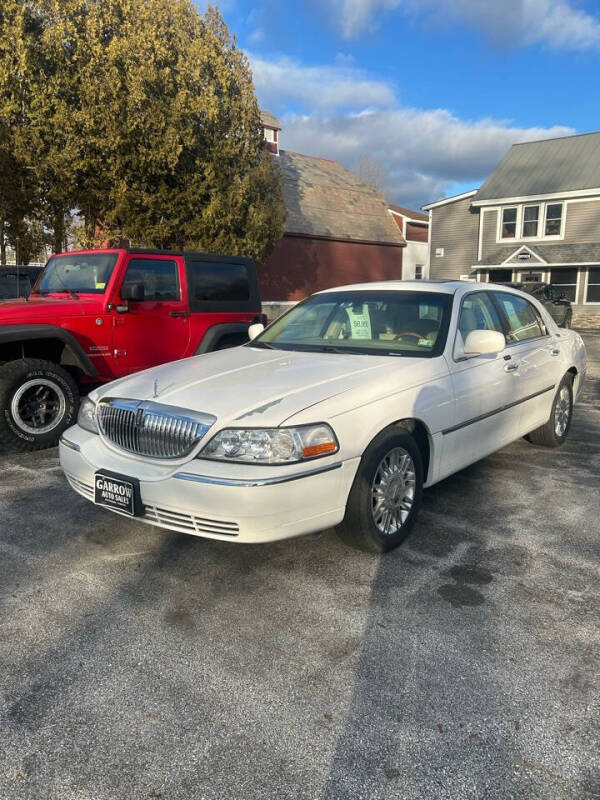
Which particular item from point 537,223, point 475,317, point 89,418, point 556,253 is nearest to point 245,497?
point 89,418

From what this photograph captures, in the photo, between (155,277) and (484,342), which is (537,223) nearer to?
(155,277)

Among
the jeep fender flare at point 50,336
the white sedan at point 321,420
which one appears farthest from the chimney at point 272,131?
the white sedan at point 321,420

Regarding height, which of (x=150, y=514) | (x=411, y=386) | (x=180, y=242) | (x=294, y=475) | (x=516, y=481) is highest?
(x=180, y=242)

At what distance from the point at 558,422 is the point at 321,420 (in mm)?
3745

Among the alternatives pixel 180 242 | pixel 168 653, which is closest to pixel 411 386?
pixel 168 653

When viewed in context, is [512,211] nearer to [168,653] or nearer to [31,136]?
[31,136]

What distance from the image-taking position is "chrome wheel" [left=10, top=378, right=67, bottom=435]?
600 centimetres

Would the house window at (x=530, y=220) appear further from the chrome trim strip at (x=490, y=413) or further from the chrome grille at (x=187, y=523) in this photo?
the chrome grille at (x=187, y=523)

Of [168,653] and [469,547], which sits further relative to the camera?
[469,547]

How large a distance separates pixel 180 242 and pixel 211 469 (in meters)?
13.8

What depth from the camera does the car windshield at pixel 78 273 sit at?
22.6 ft

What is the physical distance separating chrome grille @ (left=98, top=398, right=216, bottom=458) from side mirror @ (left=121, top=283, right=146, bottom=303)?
3.21m

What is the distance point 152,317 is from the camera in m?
7.12

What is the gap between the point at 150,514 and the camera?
10.9ft
